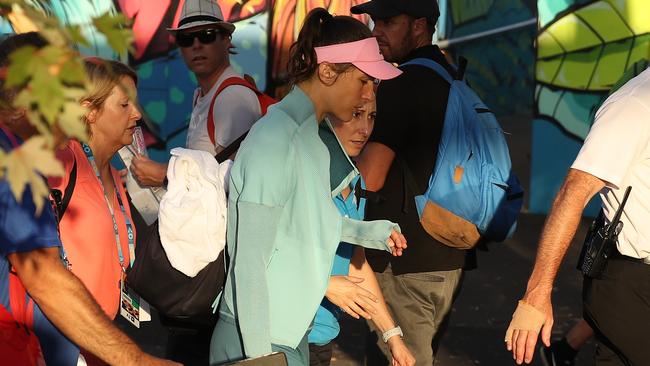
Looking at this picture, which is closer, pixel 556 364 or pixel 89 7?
pixel 556 364

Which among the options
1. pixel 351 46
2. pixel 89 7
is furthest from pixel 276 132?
pixel 89 7

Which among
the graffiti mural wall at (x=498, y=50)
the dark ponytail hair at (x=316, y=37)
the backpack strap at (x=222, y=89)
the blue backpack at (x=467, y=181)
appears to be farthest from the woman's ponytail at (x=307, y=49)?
the graffiti mural wall at (x=498, y=50)

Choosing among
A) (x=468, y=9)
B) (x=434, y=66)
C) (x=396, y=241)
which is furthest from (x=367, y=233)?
(x=468, y=9)

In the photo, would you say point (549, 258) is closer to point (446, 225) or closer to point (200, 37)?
point (446, 225)

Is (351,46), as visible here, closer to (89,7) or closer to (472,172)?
(472,172)

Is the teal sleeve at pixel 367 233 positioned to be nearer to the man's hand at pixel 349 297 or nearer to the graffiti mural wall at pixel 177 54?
the man's hand at pixel 349 297

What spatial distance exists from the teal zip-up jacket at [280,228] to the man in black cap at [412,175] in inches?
45.6

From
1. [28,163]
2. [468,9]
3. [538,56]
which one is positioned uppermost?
[28,163]

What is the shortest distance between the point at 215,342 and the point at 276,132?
686 millimetres

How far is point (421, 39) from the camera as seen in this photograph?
16.5ft

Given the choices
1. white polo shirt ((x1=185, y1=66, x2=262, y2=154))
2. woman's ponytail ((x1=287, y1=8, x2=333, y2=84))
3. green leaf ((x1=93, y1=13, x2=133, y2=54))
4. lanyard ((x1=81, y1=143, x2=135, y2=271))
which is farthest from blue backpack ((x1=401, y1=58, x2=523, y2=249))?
green leaf ((x1=93, y1=13, x2=133, y2=54))

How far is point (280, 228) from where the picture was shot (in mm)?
3406

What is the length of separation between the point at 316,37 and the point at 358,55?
17 cm

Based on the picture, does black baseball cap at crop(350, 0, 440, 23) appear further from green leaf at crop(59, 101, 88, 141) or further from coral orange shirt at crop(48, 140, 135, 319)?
green leaf at crop(59, 101, 88, 141)
